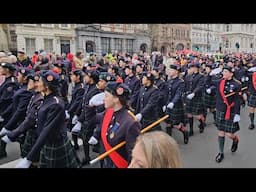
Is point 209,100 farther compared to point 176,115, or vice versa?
point 209,100

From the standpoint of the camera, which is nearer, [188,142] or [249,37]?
[188,142]

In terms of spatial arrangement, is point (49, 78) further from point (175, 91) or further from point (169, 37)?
point (169, 37)

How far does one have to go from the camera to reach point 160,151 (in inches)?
67.6

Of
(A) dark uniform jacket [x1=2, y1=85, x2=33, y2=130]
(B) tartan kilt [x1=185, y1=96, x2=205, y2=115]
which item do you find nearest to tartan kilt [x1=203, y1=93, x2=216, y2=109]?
(B) tartan kilt [x1=185, y1=96, x2=205, y2=115]

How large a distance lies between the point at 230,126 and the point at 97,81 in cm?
260

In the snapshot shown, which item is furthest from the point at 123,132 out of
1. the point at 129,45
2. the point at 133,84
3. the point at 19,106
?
the point at 129,45

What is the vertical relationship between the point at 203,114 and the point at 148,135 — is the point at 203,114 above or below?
below

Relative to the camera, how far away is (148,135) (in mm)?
1805

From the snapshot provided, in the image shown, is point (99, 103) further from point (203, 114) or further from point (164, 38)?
point (164, 38)

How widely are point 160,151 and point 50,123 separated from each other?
2054mm

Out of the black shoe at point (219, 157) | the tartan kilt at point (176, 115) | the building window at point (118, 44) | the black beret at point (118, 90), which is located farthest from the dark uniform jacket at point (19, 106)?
the building window at point (118, 44)
